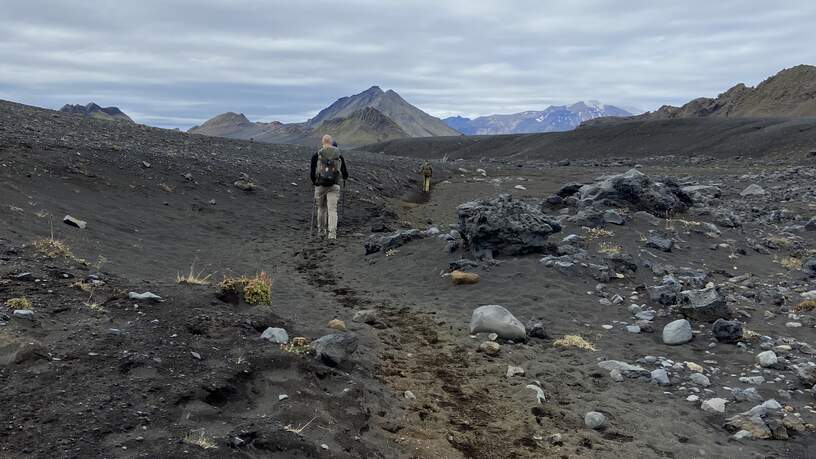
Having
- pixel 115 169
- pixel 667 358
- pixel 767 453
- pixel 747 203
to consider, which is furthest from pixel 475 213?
pixel 747 203

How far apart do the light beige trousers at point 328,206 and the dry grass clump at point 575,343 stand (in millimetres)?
9921

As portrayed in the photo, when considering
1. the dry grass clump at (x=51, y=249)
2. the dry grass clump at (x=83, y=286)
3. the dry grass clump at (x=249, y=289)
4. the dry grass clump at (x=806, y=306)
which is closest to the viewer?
the dry grass clump at (x=83, y=286)

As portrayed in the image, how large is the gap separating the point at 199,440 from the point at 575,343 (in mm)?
5943

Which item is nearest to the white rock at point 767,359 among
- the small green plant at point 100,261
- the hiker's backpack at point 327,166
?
the small green plant at point 100,261

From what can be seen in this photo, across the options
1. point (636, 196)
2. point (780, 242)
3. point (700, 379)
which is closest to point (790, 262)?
point (780, 242)

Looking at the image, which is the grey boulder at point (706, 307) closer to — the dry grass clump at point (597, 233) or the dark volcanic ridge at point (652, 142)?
the dry grass clump at point (597, 233)

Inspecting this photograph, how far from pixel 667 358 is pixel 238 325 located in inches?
241

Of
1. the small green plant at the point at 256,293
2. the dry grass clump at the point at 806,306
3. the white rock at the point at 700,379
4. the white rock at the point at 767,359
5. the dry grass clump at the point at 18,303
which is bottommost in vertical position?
the white rock at the point at 700,379

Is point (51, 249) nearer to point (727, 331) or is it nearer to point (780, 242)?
point (727, 331)

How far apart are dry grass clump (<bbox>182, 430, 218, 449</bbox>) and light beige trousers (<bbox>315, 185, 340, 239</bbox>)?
500 inches

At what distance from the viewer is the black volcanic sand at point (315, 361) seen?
506 cm

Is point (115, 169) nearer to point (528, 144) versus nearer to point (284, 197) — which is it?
point (284, 197)

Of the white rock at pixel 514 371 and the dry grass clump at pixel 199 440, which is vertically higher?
the dry grass clump at pixel 199 440

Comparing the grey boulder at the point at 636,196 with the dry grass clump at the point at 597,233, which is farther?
the grey boulder at the point at 636,196
